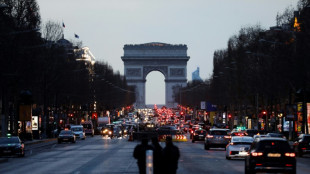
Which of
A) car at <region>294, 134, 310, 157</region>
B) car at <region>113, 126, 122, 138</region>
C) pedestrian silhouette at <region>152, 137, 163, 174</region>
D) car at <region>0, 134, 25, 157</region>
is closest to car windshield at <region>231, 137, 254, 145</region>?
car at <region>294, 134, 310, 157</region>

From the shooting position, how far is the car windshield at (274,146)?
31984mm

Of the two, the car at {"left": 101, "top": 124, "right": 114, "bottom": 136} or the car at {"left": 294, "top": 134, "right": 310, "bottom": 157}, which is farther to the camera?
the car at {"left": 101, "top": 124, "right": 114, "bottom": 136}

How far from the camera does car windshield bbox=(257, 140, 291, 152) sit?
3198 centimetres

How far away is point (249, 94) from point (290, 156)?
76.2m

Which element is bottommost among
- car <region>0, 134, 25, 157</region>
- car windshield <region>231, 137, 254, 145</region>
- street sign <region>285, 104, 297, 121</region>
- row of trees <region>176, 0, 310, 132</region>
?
car <region>0, 134, 25, 157</region>

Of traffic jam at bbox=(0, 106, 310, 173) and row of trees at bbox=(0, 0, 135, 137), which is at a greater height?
row of trees at bbox=(0, 0, 135, 137)

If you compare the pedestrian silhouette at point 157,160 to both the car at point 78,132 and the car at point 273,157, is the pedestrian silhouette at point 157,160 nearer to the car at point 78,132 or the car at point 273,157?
the car at point 273,157

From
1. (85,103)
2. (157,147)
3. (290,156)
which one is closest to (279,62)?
(290,156)

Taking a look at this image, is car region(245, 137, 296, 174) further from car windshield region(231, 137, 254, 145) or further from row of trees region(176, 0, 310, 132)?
row of trees region(176, 0, 310, 132)

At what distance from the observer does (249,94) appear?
354ft

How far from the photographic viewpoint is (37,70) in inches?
3073

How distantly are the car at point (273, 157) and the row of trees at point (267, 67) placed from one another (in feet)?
98.0

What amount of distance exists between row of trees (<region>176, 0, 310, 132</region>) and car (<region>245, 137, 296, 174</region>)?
2986 cm

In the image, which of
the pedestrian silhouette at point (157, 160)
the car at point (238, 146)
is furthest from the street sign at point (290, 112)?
the pedestrian silhouette at point (157, 160)
